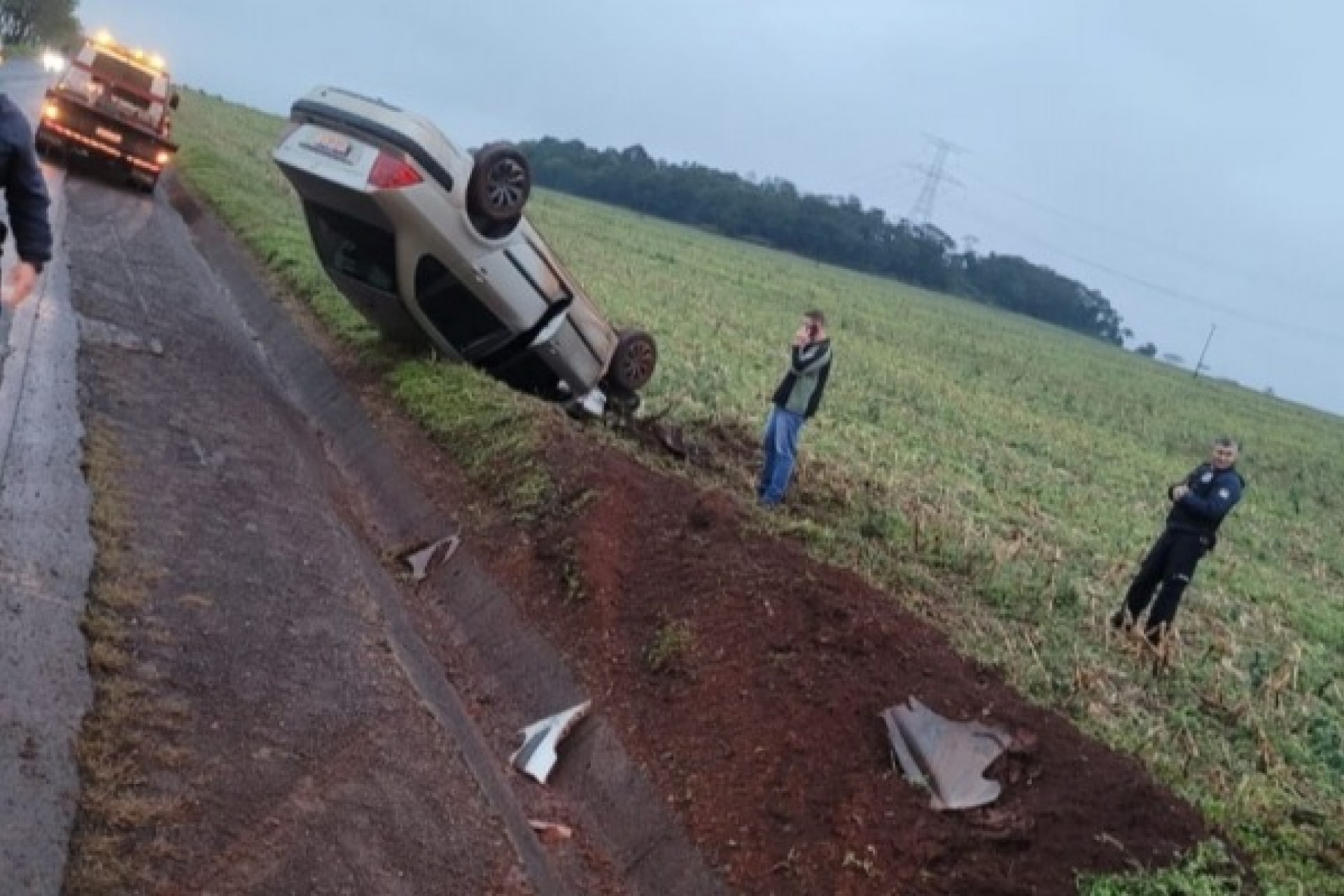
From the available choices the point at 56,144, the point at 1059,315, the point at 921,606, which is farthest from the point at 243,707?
the point at 1059,315

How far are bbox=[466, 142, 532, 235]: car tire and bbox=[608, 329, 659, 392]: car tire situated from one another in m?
2.16

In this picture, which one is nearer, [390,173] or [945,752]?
[945,752]

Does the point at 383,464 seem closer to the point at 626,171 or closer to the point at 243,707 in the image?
the point at 243,707

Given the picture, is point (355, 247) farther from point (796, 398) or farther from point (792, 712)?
point (792, 712)

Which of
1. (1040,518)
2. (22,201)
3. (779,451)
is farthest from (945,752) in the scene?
(1040,518)

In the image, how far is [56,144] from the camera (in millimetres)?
20875

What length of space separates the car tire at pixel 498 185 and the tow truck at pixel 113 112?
12.7 meters

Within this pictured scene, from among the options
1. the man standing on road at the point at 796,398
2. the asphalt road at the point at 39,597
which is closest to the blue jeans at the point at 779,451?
the man standing on road at the point at 796,398

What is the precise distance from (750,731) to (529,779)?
110 centimetres

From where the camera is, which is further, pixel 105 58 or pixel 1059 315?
pixel 1059 315

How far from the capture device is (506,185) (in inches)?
422

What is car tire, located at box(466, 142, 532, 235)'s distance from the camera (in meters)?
10.5

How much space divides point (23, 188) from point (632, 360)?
756cm

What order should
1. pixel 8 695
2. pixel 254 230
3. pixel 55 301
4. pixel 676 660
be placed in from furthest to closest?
1. pixel 254 230
2. pixel 55 301
3. pixel 676 660
4. pixel 8 695
